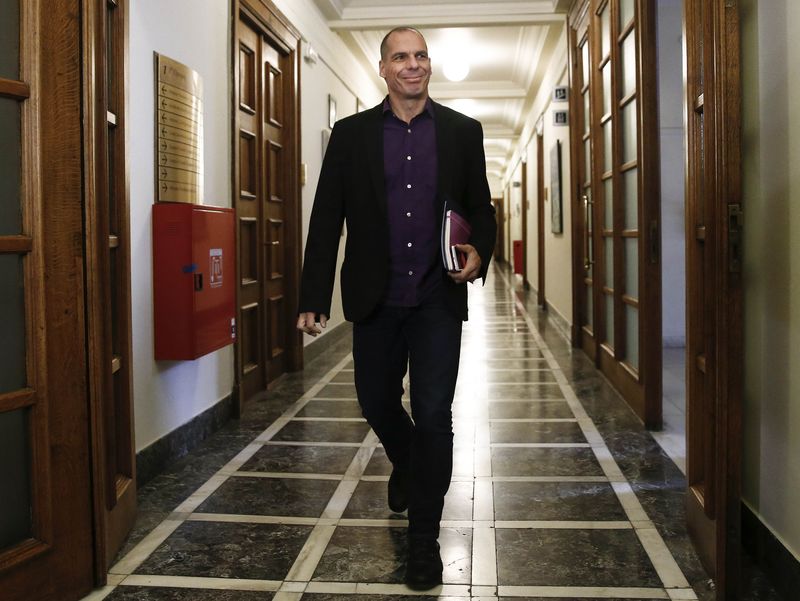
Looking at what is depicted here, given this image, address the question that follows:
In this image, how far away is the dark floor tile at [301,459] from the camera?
318 centimetres

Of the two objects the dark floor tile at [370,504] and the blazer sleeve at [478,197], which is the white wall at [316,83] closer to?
the dark floor tile at [370,504]

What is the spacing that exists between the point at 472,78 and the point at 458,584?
8802 millimetres

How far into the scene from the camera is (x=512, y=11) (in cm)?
646

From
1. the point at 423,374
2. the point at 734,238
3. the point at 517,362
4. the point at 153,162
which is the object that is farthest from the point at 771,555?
the point at 517,362

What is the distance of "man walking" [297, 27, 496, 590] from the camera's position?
212 centimetres

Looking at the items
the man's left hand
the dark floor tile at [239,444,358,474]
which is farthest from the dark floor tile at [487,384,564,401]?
the man's left hand

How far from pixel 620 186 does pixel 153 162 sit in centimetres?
258

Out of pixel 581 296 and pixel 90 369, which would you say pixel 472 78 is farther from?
pixel 90 369

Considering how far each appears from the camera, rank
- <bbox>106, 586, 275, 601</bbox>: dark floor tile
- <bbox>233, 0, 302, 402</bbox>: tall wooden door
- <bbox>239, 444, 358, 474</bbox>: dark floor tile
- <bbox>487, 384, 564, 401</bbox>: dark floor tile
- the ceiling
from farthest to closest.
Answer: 1. the ceiling
2. <bbox>487, 384, 564, 401</bbox>: dark floor tile
3. <bbox>233, 0, 302, 402</bbox>: tall wooden door
4. <bbox>239, 444, 358, 474</bbox>: dark floor tile
5. <bbox>106, 586, 275, 601</bbox>: dark floor tile

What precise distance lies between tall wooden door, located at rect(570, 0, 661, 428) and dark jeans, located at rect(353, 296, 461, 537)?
1915 millimetres

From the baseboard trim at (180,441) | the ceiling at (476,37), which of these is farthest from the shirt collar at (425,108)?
the ceiling at (476,37)

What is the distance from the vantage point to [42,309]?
1.90 m

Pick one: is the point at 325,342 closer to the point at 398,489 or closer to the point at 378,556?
the point at 398,489

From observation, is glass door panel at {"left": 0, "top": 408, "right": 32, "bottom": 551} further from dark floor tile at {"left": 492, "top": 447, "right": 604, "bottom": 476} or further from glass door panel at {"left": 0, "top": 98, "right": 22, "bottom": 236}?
dark floor tile at {"left": 492, "top": 447, "right": 604, "bottom": 476}
